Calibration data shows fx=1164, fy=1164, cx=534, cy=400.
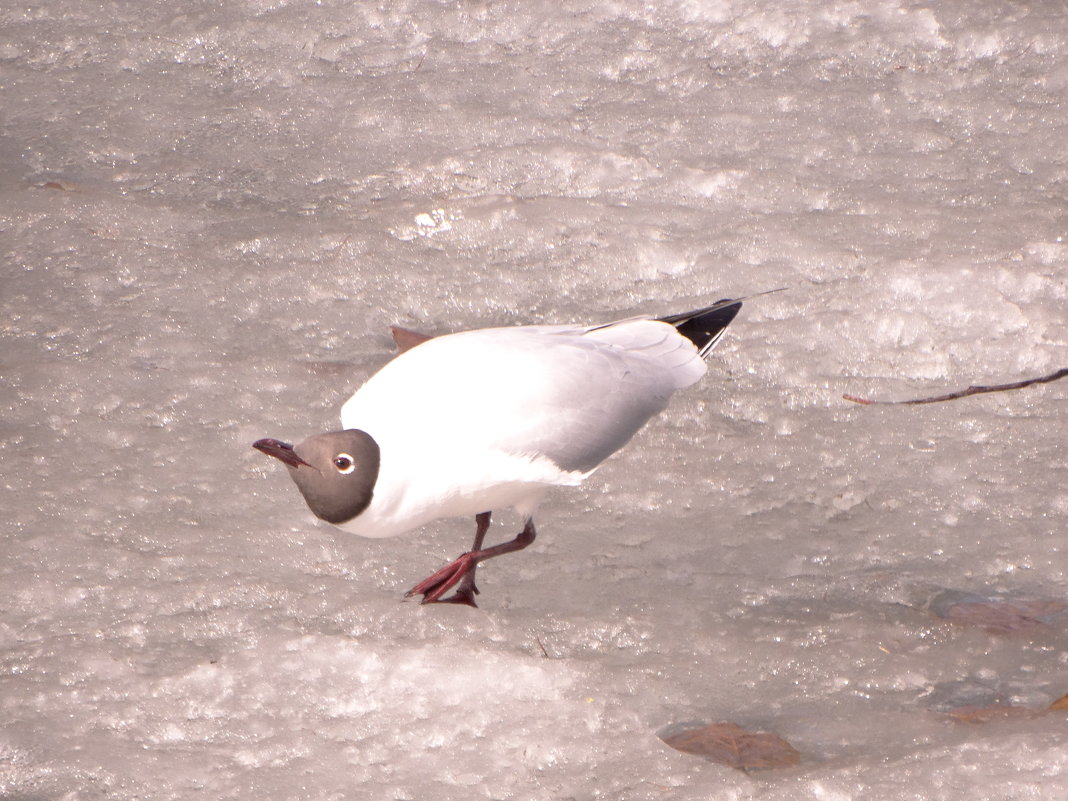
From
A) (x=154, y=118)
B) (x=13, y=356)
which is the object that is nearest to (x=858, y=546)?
(x=13, y=356)

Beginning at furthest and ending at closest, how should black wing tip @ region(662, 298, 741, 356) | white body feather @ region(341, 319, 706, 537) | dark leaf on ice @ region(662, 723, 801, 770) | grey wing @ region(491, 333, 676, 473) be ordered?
black wing tip @ region(662, 298, 741, 356)
grey wing @ region(491, 333, 676, 473)
white body feather @ region(341, 319, 706, 537)
dark leaf on ice @ region(662, 723, 801, 770)

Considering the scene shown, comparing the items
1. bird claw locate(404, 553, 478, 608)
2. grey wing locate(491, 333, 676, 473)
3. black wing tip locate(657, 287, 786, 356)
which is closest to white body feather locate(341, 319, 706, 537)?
grey wing locate(491, 333, 676, 473)

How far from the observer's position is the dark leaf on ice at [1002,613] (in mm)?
2762

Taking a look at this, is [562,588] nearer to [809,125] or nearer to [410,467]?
[410,467]

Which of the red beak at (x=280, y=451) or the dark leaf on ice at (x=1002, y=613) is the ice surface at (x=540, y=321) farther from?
the red beak at (x=280, y=451)

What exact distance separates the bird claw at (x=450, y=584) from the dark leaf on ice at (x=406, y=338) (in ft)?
3.06

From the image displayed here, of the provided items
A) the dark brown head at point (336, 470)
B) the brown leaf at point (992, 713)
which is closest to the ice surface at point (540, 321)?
the brown leaf at point (992, 713)

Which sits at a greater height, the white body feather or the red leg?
the white body feather

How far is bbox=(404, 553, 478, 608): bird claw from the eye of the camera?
2.89 metres

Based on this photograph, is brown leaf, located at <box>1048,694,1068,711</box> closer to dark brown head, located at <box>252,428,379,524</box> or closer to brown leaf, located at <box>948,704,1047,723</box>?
brown leaf, located at <box>948,704,1047,723</box>

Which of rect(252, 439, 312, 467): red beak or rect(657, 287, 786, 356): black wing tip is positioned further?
rect(657, 287, 786, 356): black wing tip

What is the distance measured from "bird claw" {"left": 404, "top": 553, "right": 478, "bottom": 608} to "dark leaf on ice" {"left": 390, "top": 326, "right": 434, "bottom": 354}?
93cm

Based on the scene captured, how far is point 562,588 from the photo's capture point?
298 centimetres

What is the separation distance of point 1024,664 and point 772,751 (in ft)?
2.18
